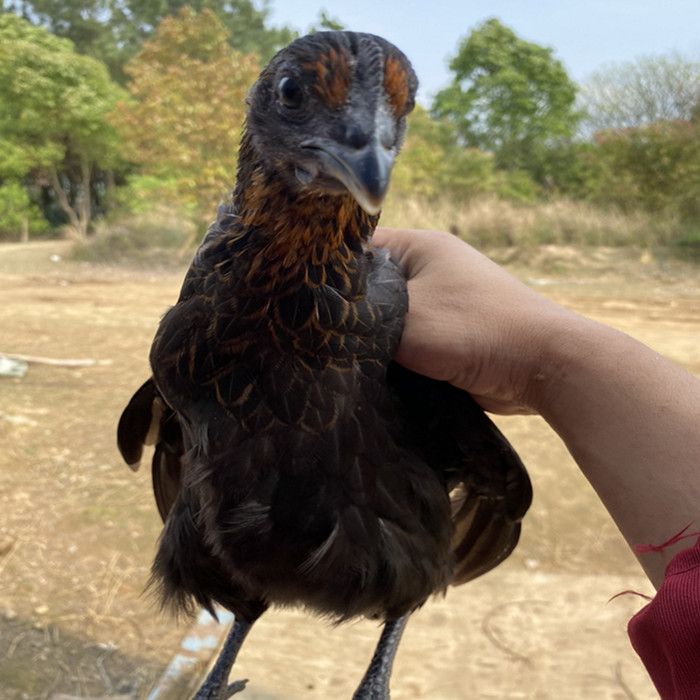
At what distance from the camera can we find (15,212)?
2164 cm

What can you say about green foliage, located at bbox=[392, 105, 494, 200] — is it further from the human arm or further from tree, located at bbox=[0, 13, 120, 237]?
the human arm

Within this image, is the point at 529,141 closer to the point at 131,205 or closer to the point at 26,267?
the point at 131,205

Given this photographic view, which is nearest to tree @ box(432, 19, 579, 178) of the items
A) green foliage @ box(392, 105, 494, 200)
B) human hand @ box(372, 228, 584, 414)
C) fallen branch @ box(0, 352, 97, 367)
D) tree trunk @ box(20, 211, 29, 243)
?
green foliage @ box(392, 105, 494, 200)

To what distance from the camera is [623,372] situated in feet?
5.12

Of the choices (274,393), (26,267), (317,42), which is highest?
(317,42)

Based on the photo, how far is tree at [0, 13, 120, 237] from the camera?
18719mm

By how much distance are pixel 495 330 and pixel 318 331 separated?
466mm

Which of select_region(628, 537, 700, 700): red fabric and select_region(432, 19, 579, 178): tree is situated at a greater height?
select_region(432, 19, 579, 178): tree

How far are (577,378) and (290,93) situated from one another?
95 centimetres

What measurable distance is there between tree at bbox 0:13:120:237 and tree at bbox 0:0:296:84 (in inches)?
378

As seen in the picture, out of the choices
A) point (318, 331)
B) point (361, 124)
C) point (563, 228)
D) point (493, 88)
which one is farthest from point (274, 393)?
point (493, 88)

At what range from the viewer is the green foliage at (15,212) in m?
21.4

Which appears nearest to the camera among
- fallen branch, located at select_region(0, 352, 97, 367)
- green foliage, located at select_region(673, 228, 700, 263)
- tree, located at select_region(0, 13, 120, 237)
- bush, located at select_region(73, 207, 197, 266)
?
fallen branch, located at select_region(0, 352, 97, 367)

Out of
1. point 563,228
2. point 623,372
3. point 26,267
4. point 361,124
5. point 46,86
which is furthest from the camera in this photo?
point 46,86
